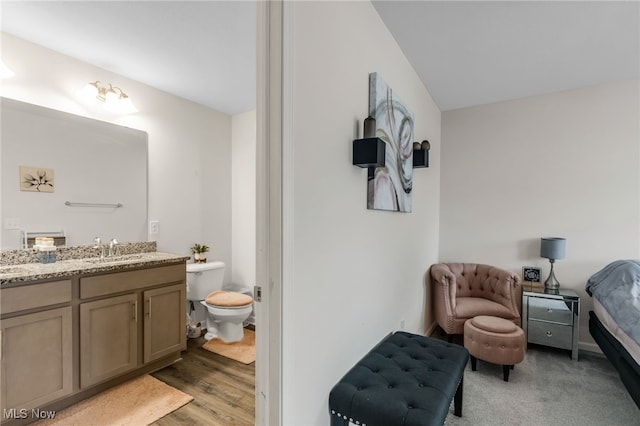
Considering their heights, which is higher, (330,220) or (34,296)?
(330,220)

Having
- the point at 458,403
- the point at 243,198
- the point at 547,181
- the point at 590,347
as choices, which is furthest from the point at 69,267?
the point at 590,347

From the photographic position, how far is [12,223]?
2039 mm

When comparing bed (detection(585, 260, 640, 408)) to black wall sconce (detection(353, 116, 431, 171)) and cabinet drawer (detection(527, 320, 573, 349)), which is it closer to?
cabinet drawer (detection(527, 320, 573, 349))

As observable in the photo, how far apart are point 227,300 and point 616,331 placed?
122 inches

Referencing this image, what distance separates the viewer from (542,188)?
10.4 feet

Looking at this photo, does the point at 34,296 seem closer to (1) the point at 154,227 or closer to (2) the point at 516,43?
(1) the point at 154,227

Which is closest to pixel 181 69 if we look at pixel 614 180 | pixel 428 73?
pixel 428 73

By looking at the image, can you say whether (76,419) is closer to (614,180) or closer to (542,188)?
(542,188)

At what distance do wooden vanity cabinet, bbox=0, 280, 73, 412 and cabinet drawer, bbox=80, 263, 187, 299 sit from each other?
0.37ft

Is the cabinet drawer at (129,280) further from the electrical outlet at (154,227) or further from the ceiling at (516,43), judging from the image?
the ceiling at (516,43)

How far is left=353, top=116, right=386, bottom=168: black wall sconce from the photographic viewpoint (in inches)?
61.2

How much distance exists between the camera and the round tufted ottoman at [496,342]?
89.4 inches

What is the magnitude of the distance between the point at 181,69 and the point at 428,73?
2111mm

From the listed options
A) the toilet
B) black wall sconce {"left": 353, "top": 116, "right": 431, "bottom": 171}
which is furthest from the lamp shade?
the toilet
